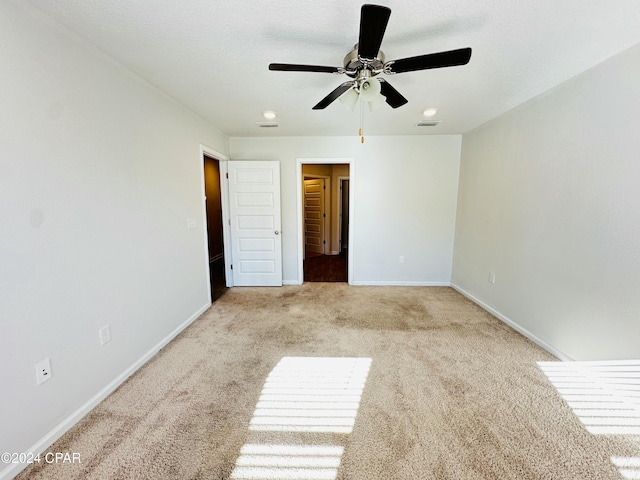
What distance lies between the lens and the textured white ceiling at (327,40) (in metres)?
1.35

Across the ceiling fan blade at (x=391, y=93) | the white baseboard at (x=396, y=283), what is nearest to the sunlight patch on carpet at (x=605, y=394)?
the white baseboard at (x=396, y=283)

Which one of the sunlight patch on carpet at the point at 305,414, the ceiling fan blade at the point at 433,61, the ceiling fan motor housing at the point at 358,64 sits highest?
the ceiling fan motor housing at the point at 358,64

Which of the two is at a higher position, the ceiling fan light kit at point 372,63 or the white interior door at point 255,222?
the ceiling fan light kit at point 372,63

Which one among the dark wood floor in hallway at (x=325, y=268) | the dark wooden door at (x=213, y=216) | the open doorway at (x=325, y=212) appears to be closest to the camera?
the dark wood floor in hallway at (x=325, y=268)

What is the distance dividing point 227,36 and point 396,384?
2632 mm

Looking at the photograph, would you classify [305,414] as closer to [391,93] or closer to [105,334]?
[105,334]

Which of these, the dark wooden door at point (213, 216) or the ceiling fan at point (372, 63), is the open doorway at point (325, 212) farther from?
the ceiling fan at point (372, 63)

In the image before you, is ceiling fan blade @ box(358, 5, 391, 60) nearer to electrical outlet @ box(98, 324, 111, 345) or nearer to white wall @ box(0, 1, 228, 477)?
white wall @ box(0, 1, 228, 477)

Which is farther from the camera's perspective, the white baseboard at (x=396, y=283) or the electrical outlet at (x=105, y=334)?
the white baseboard at (x=396, y=283)

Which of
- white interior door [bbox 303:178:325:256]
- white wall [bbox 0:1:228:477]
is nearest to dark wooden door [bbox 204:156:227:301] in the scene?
white interior door [bbox 303:178:325:256]

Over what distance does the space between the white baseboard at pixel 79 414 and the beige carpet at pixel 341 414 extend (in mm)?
41

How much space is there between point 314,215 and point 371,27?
537 cm

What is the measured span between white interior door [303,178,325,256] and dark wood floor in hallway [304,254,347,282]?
1.36 ft

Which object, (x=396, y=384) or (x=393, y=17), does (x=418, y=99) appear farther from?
(x=396, y=384)
